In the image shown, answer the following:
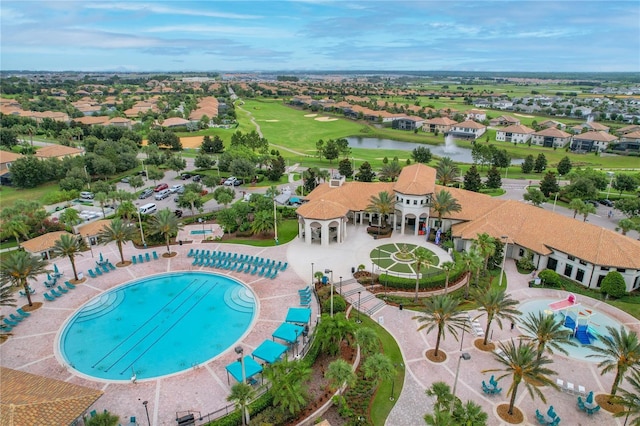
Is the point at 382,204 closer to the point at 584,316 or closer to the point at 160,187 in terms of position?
the point at 584,316

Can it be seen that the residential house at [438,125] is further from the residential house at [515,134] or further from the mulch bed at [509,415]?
the mulch bed at [509,415]

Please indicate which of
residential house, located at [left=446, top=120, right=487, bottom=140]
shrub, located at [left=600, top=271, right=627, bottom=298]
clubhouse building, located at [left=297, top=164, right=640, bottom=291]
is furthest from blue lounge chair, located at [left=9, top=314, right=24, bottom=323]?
residential house, located at [left=446, top=120, right=487, bottom=140]

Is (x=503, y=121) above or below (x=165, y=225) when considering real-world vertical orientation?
above

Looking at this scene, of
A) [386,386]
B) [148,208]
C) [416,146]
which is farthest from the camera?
[416,146]

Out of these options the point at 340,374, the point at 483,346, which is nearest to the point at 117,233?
the point at 340,374

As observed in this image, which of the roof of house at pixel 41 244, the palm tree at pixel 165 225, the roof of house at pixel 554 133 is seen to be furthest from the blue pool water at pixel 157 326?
the roof of house at pixel 554 133

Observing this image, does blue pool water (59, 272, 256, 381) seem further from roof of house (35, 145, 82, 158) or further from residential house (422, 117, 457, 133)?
residential house (422, 117, 457, 133)
